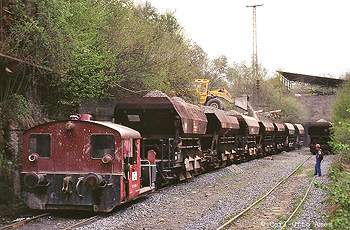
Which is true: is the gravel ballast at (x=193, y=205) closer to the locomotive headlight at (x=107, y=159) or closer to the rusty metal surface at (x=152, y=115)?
the locomotive headlight at (x=107, y=159)

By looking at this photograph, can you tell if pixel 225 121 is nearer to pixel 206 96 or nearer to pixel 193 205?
pixel 193 205

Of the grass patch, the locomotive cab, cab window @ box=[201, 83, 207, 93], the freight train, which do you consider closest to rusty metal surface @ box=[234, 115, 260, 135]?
the grass patch

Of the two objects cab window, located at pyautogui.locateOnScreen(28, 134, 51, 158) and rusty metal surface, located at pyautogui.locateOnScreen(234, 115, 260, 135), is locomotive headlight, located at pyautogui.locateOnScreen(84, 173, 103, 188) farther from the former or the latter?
rusty metal surface, located at pyautogui.locateOnScreen(234, 115, 260, 135)

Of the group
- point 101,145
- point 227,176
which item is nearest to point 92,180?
point 101,145

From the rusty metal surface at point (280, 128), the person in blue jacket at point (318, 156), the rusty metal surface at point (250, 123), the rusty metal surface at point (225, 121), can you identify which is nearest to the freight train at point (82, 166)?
the rusty metal surface at point (225, 121)

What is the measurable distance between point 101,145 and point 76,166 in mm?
763

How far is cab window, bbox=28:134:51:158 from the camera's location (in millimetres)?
9859

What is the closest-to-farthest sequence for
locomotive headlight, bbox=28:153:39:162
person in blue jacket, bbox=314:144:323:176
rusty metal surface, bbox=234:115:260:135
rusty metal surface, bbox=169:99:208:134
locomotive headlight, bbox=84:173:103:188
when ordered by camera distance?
locomotive headlight, bbox=84:173:103:188 → locomotive headlight, bbox=28:153:39:162 → rusty metal surface, bbox=169:99:208:134 → person in blue jacket, bbox=314:144:323:176 → rusty metal surface, bbox=234:115:260:135

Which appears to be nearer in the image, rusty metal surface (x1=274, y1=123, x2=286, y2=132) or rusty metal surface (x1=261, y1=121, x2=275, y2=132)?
rusty metal surface (x1=261, y1=121, x2=275, y2=132)

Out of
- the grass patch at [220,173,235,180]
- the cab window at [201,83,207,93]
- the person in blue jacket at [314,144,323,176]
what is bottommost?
the grass patch at [220,173,235,180]

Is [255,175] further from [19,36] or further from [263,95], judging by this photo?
[263,95]

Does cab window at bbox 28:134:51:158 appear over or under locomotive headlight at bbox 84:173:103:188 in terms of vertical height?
over

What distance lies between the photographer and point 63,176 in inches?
376

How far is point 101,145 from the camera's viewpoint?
9.61 metres
